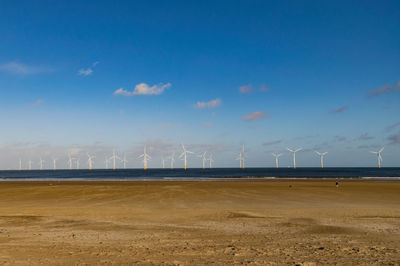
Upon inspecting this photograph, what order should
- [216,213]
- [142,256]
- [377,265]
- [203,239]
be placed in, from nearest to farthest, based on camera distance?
[377,265] < [142,256] < [203,239] < [216,213]

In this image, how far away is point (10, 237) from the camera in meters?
14.2

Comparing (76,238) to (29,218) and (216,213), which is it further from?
(216,213)

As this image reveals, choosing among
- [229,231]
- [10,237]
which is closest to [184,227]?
[229,231]

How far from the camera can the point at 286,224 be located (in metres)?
17.5

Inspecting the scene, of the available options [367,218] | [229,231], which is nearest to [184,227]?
[229,231]

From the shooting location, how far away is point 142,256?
1096 cm

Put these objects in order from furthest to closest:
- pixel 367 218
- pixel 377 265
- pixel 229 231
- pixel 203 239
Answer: pixel 367 218
pixel 229 231
pixel 203 239
pixel 377 265

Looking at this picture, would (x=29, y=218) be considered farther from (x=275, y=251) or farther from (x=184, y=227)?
(x=275, y=251)

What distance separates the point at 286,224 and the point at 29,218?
1562cm

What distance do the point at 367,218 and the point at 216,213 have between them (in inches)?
364

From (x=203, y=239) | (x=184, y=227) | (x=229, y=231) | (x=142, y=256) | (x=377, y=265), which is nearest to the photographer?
(x=377, y=265)

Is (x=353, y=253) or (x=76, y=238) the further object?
(x=76, y=238)

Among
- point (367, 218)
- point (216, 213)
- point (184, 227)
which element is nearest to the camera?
point (184, 227)

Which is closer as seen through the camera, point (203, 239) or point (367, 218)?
point (203, 239)
